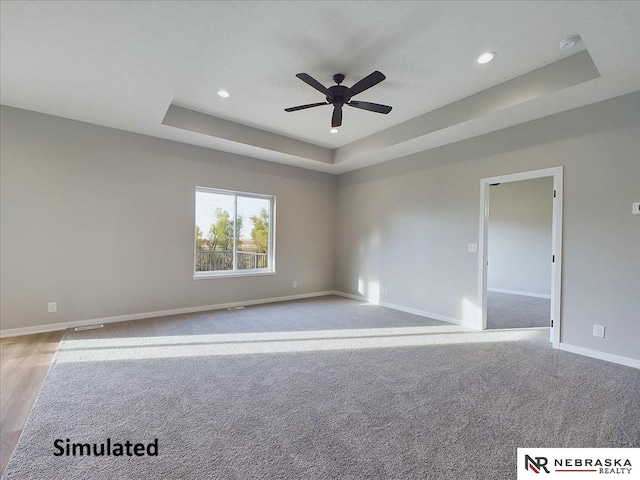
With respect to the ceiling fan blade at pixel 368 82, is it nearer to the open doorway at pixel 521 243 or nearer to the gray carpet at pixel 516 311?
the gray carpet at pixel 516 311

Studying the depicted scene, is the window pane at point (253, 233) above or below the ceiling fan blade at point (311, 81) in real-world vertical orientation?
below

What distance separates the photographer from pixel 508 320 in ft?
15.4

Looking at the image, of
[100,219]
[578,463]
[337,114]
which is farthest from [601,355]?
[100,219]

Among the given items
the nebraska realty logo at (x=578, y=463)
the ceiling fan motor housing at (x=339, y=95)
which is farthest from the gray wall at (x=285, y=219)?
the ceiling fan motor housing at (x=339, y=95)

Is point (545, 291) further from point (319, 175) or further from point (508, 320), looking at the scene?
point (319, 175)

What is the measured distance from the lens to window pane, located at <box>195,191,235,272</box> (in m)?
5.11

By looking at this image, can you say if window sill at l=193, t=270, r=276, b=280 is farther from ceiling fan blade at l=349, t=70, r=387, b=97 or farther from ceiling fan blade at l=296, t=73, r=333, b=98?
ceiling fan blade at l=349, t=70, r=387, b=97

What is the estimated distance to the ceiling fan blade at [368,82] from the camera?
2.75m

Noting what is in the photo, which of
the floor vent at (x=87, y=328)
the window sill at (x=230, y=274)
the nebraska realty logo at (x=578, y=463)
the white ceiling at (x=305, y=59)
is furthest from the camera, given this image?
the window sill at (x=230, y=274)

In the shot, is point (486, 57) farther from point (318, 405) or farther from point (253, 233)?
point (253, 233)

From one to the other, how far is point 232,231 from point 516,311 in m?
5.39

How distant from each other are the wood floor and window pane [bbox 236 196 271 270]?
9.28ft

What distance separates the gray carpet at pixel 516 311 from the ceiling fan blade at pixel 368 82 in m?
3.77

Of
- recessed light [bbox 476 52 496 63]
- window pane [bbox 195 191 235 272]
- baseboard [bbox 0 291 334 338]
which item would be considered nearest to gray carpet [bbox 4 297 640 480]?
baseboard [bbox 0 291 334 338]
